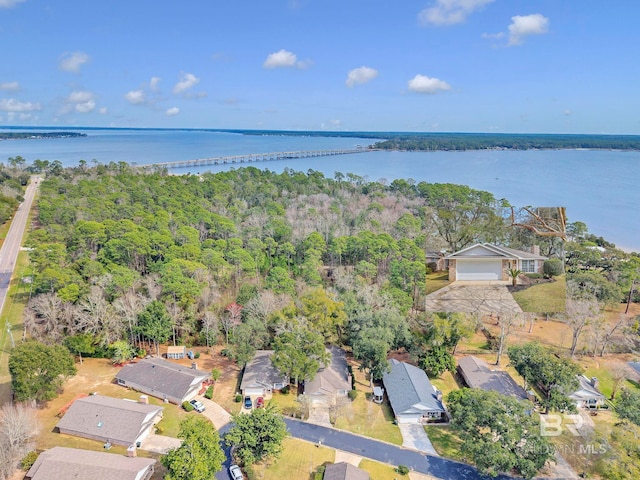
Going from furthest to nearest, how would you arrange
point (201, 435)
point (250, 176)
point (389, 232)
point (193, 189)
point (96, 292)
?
point (250, 176) < point (193, 189) < point (389, 232) < point (96, 292) < point (201, 435)

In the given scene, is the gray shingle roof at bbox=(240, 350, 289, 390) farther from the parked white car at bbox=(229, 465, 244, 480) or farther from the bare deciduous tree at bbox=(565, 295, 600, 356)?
the bare deciduous tree at bbox=(565, 295, 600, 356)

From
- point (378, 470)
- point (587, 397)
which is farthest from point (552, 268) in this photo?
point (587, 397)

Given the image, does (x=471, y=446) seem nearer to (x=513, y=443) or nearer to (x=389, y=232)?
(x=513, y=443)

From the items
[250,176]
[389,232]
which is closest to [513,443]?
[389,232]

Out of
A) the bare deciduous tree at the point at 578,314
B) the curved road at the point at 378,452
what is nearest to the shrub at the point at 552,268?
the curved road at the point at 378,452

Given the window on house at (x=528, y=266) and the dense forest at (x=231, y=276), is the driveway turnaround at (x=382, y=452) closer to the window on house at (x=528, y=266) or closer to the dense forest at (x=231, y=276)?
the dense forest at (x=231, y=276)

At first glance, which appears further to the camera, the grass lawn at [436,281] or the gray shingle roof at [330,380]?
the gray shingle roof at [330,380]
